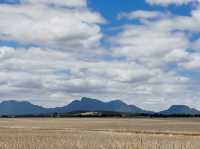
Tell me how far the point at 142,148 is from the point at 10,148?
7.65 meters

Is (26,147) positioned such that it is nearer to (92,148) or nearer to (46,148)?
(46,148)

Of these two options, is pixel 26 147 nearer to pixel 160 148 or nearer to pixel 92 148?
pixel 92 148

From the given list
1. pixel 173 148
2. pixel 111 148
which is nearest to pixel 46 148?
pixel 111 148

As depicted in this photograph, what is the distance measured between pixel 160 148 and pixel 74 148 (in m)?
5.11

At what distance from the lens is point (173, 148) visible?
1120 inches

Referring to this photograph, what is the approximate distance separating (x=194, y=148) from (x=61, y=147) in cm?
790

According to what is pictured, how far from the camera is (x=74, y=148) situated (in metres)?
28.3

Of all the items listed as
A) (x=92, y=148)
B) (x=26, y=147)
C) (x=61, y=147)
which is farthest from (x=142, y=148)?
(x=26, y=147)

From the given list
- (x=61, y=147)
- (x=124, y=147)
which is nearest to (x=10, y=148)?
(x=61, y=147)

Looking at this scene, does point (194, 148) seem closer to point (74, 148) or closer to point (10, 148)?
point (74, 148)

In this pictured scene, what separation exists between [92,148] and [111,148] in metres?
1.15

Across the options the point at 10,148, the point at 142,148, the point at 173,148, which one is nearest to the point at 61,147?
the point at 10,148

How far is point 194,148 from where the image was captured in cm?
2856

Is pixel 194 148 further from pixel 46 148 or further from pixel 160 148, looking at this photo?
pixel 46 148
